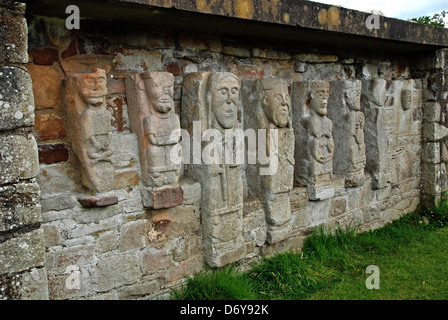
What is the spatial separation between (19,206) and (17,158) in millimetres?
233

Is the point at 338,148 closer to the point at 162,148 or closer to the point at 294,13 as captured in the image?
the point at 294,13

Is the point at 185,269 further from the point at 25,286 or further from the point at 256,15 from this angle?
the point at 256,15

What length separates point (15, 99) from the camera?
2146 millimetres

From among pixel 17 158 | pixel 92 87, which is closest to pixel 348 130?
pixel 92 87

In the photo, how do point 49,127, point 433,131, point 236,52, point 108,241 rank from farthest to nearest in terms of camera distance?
point 433,131, point 236,52, point 108,241, point 49,127

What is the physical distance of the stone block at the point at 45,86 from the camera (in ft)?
8.91

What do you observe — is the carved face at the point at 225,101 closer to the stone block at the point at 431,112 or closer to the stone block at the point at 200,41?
the stone block at the point at 200,41

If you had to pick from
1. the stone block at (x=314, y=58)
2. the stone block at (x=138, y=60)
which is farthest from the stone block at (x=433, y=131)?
the stone block at (x=138, y=60)

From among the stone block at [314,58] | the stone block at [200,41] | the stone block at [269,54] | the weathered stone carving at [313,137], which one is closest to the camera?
the stone block at [200,41]

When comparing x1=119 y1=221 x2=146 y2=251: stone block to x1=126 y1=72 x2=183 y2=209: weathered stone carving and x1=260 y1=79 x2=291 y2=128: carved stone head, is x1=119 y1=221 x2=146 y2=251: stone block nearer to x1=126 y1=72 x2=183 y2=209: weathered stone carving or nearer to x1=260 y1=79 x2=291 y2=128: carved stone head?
x1=126 y1=72 x2=183 y2=209: weathered stone carving

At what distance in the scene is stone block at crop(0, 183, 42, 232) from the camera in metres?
2.13

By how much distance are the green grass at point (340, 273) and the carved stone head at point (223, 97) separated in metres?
1.15

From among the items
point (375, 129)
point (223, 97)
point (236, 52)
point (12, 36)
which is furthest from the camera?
point (375, 129)

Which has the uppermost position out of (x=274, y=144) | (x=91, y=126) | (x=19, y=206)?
(x=91, y=126)
